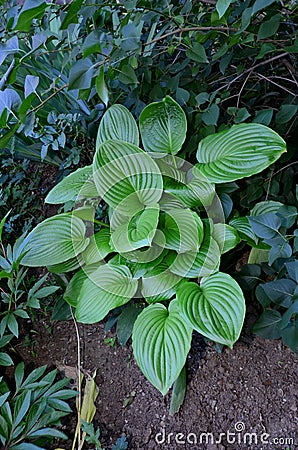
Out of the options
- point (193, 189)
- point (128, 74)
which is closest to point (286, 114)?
point (193, 189)

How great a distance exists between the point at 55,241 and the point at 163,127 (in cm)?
37

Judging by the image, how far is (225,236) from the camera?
0.92 m

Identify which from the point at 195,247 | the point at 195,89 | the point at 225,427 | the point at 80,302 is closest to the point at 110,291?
the point at 80,302

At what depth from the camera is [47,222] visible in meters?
0.98

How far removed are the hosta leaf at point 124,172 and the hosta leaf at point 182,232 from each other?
6 cm

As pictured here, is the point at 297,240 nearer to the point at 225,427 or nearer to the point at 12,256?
the point at 225,427

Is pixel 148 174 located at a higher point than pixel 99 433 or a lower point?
higher

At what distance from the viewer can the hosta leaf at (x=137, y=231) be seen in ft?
2.80

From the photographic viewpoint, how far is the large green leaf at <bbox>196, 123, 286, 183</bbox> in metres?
0.85

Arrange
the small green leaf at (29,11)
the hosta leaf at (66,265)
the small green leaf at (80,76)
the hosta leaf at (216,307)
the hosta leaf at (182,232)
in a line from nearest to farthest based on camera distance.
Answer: the small green leaf at (29,11)
the small green leaf at (80,76)
the hosta leaf at (216,307)
the hosta leaf at (182,232)
the hosta leaf at (66,265)

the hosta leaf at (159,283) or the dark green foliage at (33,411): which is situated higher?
the hosta leaf at (159,283)

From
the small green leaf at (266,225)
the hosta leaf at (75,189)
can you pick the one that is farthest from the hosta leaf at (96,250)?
the small green leaf at (266,225)

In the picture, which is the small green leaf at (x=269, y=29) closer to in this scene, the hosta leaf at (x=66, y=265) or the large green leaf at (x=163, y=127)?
the large green leaf at (x=163, y=127)

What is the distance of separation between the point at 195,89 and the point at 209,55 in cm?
11
